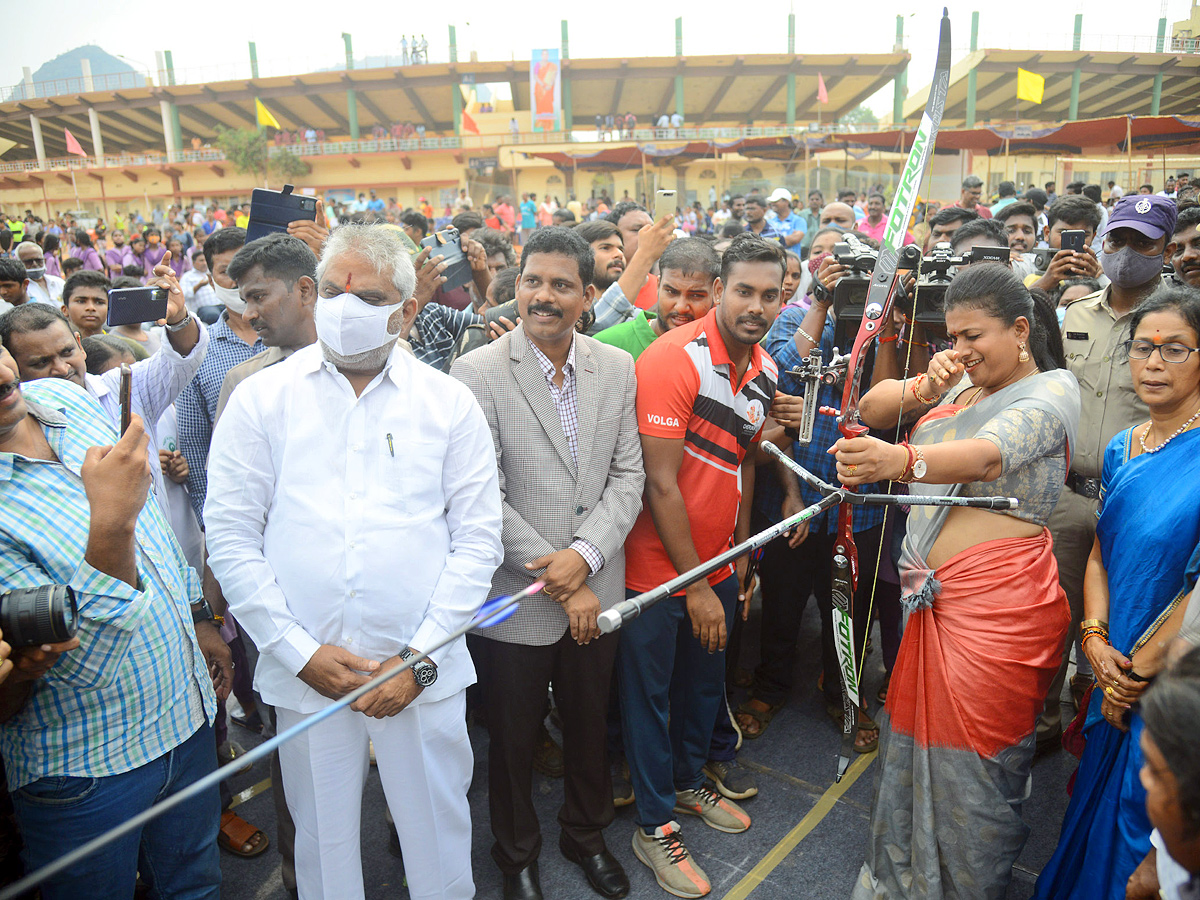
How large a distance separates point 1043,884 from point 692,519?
161 centimetres

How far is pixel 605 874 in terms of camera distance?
268 cm

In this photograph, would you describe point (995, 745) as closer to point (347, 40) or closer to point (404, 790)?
point (404, 790)

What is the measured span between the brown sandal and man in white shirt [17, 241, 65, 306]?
453 centimetres

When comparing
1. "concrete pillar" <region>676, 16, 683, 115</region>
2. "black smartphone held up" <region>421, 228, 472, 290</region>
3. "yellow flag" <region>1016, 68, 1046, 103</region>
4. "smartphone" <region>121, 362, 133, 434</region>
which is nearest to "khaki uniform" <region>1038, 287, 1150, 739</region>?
"black smartphone held up" <region>421, 228, 472, 290</region>

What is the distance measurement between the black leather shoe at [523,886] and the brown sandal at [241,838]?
3.41ft

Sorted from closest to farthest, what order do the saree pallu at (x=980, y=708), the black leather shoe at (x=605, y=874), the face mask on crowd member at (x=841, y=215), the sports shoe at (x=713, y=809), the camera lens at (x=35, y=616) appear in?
the camera lens at (x=35, y=616) → the saree pallu at (x=980, y=708) → the black leather shoe at (x=605, y=874) → the sports shoe at (x=713, y=809) → the face mask on crowd member at (x=841, y=215)

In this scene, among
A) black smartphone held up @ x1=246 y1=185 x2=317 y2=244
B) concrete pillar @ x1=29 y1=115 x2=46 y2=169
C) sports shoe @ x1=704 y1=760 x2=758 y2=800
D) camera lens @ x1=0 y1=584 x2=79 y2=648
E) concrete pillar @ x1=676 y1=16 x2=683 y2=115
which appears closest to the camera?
camera lens @ x1=0 y1=584 x2=79 y2=648

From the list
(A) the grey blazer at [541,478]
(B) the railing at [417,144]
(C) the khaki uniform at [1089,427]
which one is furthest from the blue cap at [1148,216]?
(B) the railing at [417,144]

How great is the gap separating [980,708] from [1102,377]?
1.89m

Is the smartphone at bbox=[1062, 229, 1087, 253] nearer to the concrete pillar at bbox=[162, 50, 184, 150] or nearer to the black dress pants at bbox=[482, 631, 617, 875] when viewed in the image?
the black dress pants at bbox=[482, 631, 617, 875]

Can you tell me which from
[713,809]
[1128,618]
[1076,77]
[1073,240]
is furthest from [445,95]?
[1128,618]

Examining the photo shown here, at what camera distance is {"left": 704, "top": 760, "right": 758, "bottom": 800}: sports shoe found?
10.4 feet

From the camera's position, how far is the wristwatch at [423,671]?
2137 millimetres

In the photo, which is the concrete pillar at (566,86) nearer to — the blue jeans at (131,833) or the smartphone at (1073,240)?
the smartphone at (1073,240)
